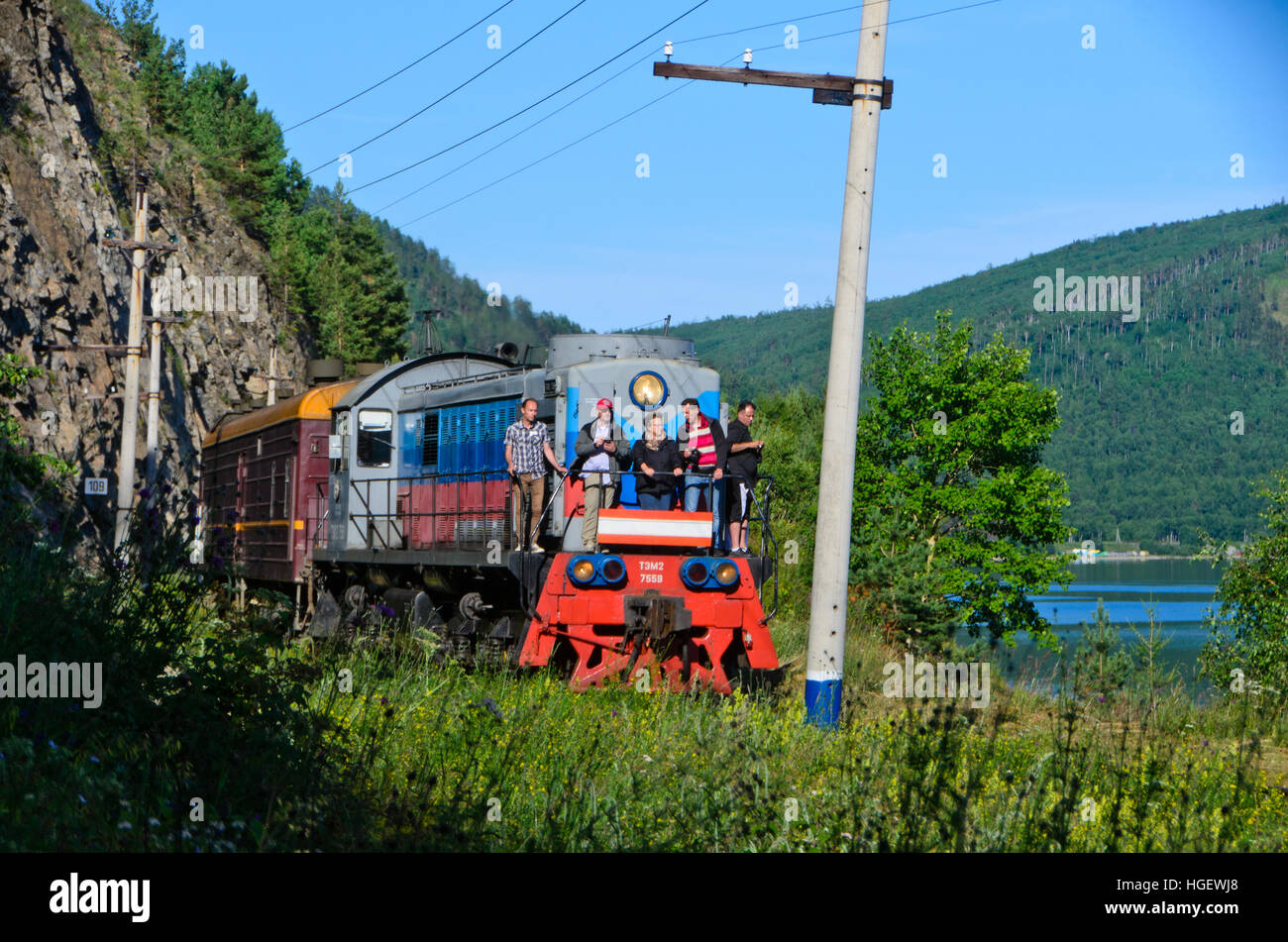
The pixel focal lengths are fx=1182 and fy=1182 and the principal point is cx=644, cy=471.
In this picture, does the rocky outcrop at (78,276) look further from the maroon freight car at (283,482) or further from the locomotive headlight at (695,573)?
the locomotive headlight at (695,573)

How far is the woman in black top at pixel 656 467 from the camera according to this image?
13.5 m

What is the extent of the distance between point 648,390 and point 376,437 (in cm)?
498

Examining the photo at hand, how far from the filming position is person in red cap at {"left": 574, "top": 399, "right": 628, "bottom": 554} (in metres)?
13.0

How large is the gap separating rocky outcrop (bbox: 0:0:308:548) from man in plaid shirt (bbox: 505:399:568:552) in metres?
10.9

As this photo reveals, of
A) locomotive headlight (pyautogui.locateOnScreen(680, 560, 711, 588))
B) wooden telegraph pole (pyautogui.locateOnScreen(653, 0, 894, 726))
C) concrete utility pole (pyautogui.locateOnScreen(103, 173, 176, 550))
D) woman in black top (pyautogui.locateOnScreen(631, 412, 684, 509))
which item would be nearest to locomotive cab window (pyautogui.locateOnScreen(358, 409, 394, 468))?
woman in black top (pyautogui.locateOnScreen(631, 412, 684, 509))

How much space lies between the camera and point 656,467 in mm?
13461

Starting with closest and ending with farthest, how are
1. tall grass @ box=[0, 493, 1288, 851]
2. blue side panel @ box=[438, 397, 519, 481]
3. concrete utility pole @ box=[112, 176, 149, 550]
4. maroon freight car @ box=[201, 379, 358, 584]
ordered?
tall grass @ box=[0, 493, 1288, 851]
blue side panel @ box=[438, 397, 519, 481]
maroon freight car @ box=[201, 379, 358, 584]
concrete utility pole @ box=[112, 176, 149, 550]

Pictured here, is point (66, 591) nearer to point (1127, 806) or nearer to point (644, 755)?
point (644, 755)

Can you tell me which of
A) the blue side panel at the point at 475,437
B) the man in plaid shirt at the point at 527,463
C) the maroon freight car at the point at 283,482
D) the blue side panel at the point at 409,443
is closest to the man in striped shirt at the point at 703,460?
the man in plaid shirt at the point at 527,463

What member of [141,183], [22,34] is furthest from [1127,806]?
[22,34]

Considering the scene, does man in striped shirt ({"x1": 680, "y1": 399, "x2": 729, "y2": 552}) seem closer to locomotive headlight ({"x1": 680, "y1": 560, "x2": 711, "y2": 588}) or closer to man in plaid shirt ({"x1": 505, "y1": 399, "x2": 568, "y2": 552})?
locomotive headlight ({"x1": 680, "y1": 560, "x2": 711, "y2": 588})

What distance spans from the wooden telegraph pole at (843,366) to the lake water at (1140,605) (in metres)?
2.70

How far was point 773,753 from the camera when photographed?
25.8 ft

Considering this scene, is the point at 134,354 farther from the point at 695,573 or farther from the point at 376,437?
the point at 695,573
